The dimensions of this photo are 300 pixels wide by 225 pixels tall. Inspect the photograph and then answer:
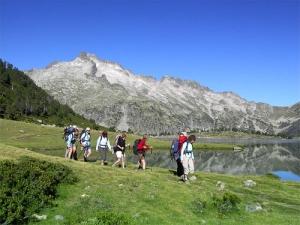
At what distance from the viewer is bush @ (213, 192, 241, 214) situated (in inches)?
1313

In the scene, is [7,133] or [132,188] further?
[7,133]

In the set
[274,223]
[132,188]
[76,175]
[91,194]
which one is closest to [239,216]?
[274,223]

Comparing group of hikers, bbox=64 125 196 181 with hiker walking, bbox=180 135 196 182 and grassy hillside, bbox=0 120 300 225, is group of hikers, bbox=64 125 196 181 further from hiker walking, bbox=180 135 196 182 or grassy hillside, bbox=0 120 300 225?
grassy hillside, bbox=0 120 300 225

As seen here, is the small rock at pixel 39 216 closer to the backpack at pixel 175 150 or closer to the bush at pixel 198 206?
the bush at pixel 198 206

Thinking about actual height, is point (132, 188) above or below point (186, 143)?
below

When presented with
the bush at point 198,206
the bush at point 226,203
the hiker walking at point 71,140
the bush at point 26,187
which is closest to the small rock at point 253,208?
the bush at point 226,203

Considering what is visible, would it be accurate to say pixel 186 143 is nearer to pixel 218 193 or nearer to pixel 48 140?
pixel 218 193

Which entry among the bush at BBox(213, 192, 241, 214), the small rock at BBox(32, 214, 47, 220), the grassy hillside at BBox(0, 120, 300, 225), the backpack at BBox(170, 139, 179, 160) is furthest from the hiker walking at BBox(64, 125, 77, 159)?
the small rock at BBox(32, 214, 47, 220)

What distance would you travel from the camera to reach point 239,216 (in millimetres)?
32844

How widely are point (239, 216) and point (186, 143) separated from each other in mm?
11508

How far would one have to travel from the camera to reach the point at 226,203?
33.9 metres

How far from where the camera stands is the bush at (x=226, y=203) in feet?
109

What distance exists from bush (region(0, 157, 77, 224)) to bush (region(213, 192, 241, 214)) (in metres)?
10.8

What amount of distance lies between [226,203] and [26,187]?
47.9 ft
